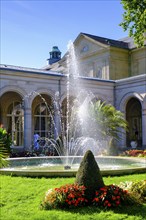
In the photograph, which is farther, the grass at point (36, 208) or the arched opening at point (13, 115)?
the arched opening at point (13, 115)

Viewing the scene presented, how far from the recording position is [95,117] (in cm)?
2178

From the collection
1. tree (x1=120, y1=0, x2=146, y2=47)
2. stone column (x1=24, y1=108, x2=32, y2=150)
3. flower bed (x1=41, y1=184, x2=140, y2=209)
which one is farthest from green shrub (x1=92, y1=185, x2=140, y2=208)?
stone column (x1=24, y1=108, x2=32, y2=150)

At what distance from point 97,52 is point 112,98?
10.7 m

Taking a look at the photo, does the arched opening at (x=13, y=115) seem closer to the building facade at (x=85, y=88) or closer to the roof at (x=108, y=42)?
the building facade at (x=85, y=88)

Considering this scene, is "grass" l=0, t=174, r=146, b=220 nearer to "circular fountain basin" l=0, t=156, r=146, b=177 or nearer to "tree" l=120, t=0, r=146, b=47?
"circular fountain basin" l=0, t=156, r=146, b=177

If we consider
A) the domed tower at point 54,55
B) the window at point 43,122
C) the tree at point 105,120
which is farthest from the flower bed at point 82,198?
the domed tower at point 54,55

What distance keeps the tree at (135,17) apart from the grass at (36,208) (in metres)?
8.58

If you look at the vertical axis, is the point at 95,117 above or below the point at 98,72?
below

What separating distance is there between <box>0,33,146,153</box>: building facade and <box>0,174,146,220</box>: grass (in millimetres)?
14249

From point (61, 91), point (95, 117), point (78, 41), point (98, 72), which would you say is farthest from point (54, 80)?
point (78, 41)

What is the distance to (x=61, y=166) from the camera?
13.2 meters

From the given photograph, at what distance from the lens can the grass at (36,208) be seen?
253 inches

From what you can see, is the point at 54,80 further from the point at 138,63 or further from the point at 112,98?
the point at 138,63

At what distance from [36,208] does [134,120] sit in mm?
25768
